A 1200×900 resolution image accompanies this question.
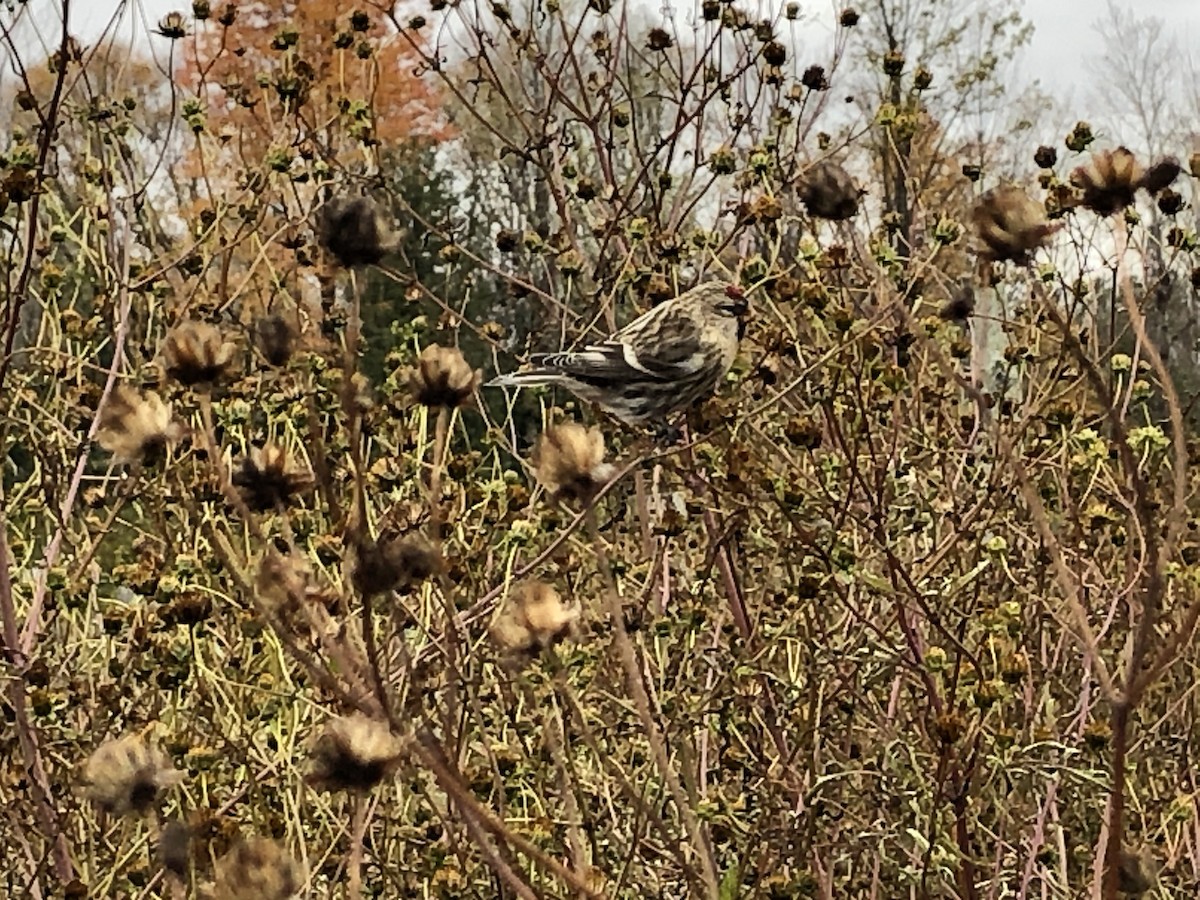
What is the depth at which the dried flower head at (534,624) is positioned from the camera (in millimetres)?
1228

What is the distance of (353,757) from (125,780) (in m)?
0.30

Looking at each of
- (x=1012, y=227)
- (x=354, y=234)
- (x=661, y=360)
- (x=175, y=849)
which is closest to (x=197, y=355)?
(x=354, y=234)

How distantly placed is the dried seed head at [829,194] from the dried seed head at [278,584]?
2.99 feet

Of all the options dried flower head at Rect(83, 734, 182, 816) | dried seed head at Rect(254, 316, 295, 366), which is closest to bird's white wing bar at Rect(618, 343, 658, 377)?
dried seed head at Rect(254, 316, 295, 366)

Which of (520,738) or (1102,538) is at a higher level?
(1102,538)

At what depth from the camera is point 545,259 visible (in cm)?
364

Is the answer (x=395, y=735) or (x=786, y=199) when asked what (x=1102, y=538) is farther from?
(x=395, y=735)

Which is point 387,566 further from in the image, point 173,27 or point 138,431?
point 173,27

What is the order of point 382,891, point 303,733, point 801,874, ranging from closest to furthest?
point 801,874 < point 382,891 < point 303,733

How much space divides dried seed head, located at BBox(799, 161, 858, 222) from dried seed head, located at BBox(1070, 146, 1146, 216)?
500mm

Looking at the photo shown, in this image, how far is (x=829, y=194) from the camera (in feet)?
6.01

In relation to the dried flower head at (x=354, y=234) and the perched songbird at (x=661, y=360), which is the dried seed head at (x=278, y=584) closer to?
the dried flower head at (x=354, y=234)

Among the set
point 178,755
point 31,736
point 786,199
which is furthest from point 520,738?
point 786,199

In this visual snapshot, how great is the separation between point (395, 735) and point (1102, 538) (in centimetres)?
230
